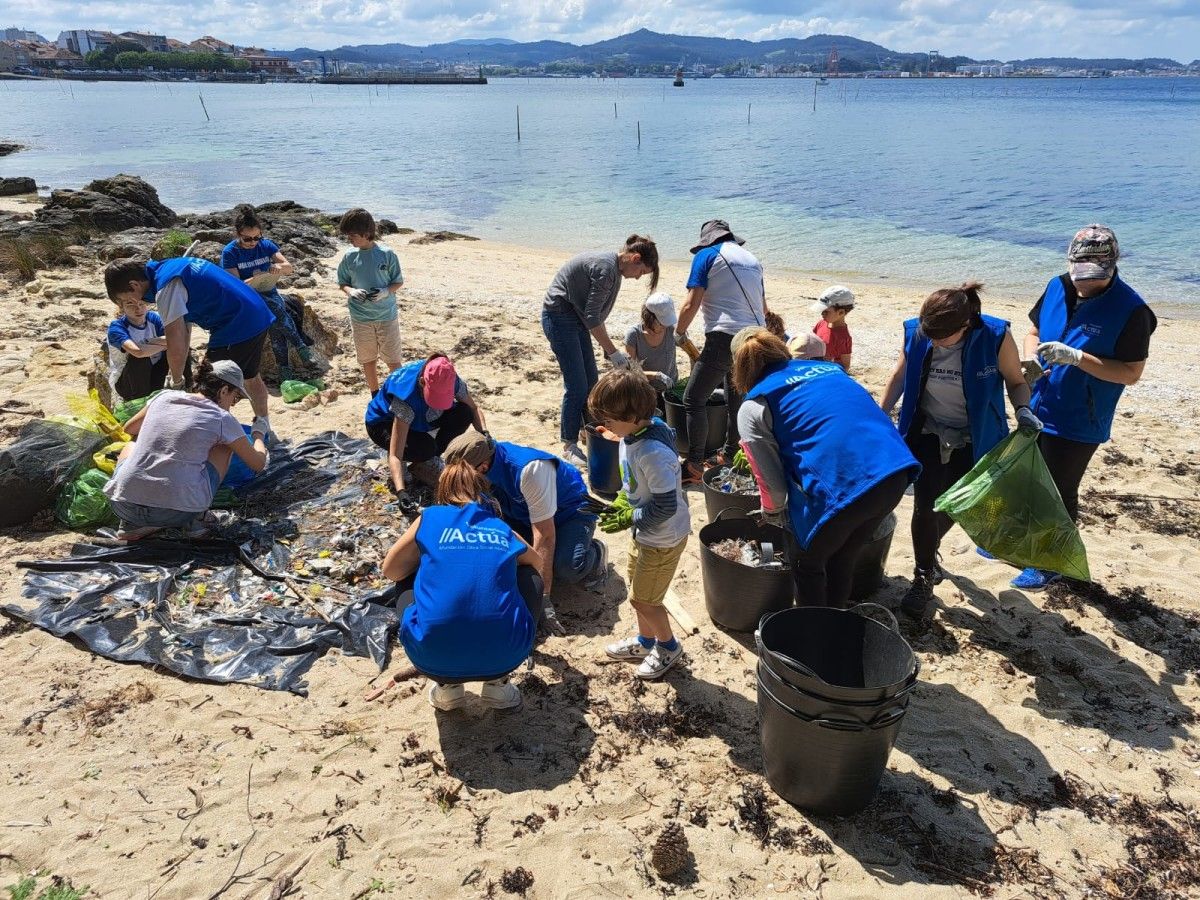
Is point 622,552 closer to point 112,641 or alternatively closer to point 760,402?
point 760,402

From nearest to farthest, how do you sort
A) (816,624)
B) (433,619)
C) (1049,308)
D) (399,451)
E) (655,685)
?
1. (433,619)
2. (816,624)
3. (655,685)
4. (1049,308)
5. (399,451)

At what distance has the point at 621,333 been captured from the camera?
10133mm

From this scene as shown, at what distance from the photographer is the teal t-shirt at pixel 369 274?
261 inches

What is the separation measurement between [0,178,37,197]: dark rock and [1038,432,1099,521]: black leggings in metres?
30.2

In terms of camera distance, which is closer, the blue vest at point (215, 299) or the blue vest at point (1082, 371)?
the blue vest at point (1082, 371)

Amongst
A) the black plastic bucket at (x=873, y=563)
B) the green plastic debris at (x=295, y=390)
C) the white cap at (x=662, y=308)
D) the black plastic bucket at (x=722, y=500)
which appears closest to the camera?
the black plastic bucket at (x=873, y=563)

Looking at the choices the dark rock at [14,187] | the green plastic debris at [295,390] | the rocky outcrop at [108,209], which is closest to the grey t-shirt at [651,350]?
the green plastic debris at [295,390]

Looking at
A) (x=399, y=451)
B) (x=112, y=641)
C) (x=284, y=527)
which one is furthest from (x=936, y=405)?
(x=112, y=641)

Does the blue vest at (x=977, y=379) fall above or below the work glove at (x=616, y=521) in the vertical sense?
above

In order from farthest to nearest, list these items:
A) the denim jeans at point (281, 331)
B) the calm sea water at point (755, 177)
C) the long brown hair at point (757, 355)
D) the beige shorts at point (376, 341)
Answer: the calm sea water at point (755, 177), the denim jeans at point (281, 331), the beige shorts at point (376, 341), the long brown hair at point (757, 355)

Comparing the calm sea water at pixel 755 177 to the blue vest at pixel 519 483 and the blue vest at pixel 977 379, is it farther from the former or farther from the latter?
the blue vest at pixel 519 483

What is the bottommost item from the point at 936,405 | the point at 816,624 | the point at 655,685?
the point at 655,685

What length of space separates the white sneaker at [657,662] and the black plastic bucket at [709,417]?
240 cm

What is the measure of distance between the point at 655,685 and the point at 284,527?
271cm
